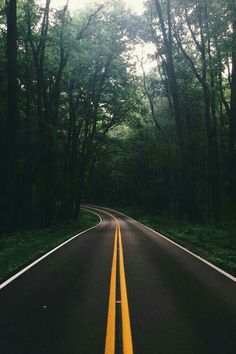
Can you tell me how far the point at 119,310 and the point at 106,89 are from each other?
29.9m

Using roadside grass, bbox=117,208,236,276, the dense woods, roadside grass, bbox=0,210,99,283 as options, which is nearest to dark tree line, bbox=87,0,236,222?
the dense woods

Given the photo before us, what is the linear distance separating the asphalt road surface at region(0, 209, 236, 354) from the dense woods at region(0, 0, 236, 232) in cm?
969

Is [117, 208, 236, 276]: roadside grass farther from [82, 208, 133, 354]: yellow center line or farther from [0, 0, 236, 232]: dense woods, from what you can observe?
[82, 208, 133, 354]: yellow center line

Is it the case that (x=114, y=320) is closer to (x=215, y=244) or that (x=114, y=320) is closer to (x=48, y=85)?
(x=215, y=244)

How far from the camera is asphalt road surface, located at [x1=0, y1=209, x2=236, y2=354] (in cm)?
551

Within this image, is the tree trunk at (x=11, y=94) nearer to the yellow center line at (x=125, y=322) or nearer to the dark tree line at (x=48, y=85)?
the dark tree line at (x=48, y=85)

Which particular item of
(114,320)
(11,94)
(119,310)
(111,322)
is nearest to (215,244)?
(119,310)

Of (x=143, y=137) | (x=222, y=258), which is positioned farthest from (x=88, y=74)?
(x=222, y=258)

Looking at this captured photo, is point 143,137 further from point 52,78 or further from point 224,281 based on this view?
point 224,281

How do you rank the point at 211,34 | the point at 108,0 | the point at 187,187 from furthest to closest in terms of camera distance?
the point at 108,0, the point at 187,187, the point at 211,34

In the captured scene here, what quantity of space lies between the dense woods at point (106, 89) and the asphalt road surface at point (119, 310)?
31.8 ft

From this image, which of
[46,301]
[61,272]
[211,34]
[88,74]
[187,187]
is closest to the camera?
[46,301]

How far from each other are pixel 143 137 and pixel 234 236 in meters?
28.1

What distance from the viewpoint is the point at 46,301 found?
25.8ft
